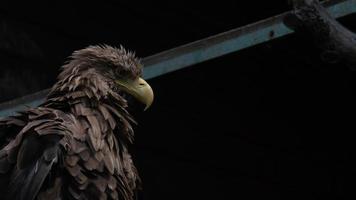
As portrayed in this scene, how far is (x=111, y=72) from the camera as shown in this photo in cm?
546

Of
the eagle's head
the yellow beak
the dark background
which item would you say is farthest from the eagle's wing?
the dark background

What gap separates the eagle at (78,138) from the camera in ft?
15.6

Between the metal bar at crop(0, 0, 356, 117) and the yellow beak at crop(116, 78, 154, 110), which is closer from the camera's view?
the metal bar at crop(0, 0, 356, 117)

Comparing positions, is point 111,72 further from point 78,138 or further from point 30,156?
point 30,156

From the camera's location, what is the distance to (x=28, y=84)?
270 inches

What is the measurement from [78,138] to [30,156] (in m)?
0.24

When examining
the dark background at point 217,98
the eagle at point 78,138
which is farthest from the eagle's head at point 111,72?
the dark background at point 217,98

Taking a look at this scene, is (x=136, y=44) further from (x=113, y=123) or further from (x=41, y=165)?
(x=41, y=165)

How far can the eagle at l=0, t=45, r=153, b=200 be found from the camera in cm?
474

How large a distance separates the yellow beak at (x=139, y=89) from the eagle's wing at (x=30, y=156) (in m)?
0.60

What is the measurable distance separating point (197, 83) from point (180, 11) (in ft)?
1.61

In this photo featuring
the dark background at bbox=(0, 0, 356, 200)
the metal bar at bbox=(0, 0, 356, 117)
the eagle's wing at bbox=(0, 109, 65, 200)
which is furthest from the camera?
the dark background at bbox=(0, 0, 356, 200)

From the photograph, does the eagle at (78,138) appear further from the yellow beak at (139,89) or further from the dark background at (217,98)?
the dark background at (217,98)

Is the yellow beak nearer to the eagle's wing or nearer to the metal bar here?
the metal bar
